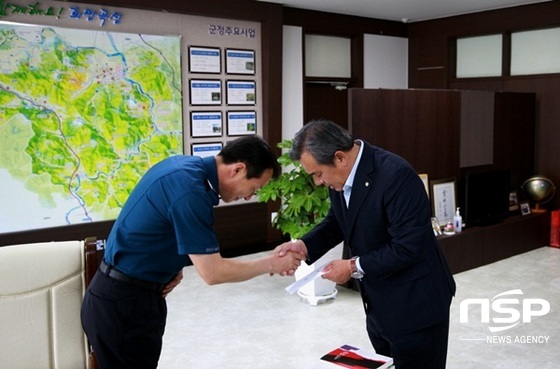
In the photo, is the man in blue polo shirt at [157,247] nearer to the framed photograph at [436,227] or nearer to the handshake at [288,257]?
the handshake at [288,257]

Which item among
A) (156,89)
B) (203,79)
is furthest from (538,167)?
(156,89)

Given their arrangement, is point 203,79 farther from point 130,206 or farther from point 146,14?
point 130,206

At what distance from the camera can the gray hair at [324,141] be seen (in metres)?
1.94

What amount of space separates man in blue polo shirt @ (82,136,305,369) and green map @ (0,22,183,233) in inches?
124

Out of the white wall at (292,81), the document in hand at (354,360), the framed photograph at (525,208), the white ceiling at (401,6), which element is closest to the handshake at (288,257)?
the document in hand at (354,360)

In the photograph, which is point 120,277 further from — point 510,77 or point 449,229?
point 510,77

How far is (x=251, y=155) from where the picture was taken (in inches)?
75.9

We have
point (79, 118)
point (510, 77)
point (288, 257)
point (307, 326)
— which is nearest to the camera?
point (288, 257)

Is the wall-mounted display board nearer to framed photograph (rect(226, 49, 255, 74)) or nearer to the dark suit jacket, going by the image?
framed photograph (rect(226, 49, 255, 74))

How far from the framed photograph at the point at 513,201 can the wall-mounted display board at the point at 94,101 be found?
3331 mm

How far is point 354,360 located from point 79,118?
3.91 meters

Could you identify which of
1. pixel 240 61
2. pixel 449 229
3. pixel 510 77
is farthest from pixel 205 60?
pixel 510 77

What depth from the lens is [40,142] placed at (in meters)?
4.79

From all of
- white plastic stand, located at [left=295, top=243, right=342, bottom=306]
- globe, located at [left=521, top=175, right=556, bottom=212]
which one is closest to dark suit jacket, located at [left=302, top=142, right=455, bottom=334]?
white plastic stand, located at [left=295, top=243, right=342, bottom=306]
